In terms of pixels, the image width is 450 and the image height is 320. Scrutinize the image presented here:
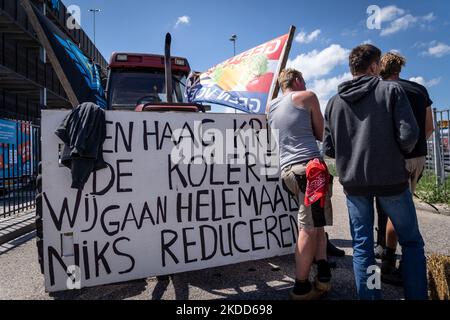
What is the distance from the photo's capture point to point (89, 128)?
116 inches

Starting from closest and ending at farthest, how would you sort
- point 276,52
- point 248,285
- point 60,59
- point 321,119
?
point 321,119 < point 248,285 < point 60,59 < point 276,52

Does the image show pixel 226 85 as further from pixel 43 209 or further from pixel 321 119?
pixel 43 209

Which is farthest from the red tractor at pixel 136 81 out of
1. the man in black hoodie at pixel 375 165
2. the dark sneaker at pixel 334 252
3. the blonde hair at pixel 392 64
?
the man in black hoodie at pixel 375 165

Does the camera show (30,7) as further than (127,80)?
No

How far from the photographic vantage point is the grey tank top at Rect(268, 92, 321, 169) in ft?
9.83

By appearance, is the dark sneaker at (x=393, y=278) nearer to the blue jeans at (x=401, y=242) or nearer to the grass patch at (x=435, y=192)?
the blue jeans at (x=401, y=242)

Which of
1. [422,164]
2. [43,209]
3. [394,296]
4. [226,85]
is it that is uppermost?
[226,85]

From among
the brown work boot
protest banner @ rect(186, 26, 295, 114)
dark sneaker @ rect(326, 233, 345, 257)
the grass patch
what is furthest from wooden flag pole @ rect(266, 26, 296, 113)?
the grass patch

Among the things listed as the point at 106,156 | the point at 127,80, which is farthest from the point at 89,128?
the point at 127,80

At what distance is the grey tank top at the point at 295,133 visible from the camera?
9.83ft

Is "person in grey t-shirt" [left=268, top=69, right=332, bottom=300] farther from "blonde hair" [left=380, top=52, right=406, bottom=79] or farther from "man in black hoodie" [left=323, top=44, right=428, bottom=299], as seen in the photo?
"blonde hair" [left=380, top=52, right=406, bottom=79]

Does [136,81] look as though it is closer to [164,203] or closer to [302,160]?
[164,203]

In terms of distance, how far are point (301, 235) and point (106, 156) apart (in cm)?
188
